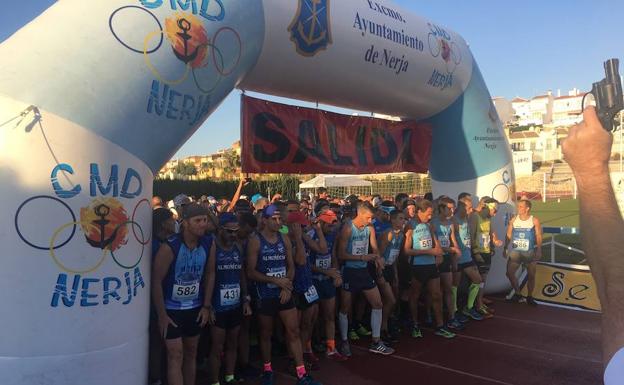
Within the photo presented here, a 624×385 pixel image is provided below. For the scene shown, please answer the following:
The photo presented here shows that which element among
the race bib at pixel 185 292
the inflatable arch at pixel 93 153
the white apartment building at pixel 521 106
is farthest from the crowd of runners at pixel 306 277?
the white apartment building at pixel 521 106

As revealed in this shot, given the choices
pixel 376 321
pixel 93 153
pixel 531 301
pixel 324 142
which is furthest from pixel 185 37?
pixel 531 301

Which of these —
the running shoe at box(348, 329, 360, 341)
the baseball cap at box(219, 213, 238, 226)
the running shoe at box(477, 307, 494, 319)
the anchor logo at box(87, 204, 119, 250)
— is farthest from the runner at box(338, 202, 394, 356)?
the anchor logo at box(87, 204, 119, 250)

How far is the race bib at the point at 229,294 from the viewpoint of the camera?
14.3ft

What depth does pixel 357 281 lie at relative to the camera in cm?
555

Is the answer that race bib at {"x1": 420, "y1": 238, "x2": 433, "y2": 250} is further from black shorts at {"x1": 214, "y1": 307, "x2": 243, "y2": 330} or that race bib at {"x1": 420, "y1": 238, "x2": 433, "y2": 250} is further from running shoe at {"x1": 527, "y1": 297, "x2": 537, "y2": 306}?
running shoe at {"x1": 527, "y1": 297, "x2": 537, "y2": 306}

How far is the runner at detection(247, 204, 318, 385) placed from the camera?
4586 millimetres

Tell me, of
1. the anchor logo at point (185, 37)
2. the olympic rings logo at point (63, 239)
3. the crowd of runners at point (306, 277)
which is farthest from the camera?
the crowd of runners at point (306, 277)

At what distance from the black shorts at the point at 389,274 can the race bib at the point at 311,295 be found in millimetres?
1348

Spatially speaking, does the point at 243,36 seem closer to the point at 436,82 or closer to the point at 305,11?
the point at 305,11

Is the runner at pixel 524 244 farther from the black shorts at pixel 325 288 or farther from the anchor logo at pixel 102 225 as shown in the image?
the anchor logo at pixel 102 225

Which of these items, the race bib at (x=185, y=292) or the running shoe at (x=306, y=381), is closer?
the race bib at (x=185, y=292)

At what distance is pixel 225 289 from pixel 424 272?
9.58 ft

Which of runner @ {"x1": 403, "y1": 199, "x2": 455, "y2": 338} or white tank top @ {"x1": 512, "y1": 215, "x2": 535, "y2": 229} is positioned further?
white tank top @ {"x1": 512, "y1": 215, "x2": 535, "y2": 229}

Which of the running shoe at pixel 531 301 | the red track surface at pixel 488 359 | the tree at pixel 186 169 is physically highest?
the tree at pixel 186 169
